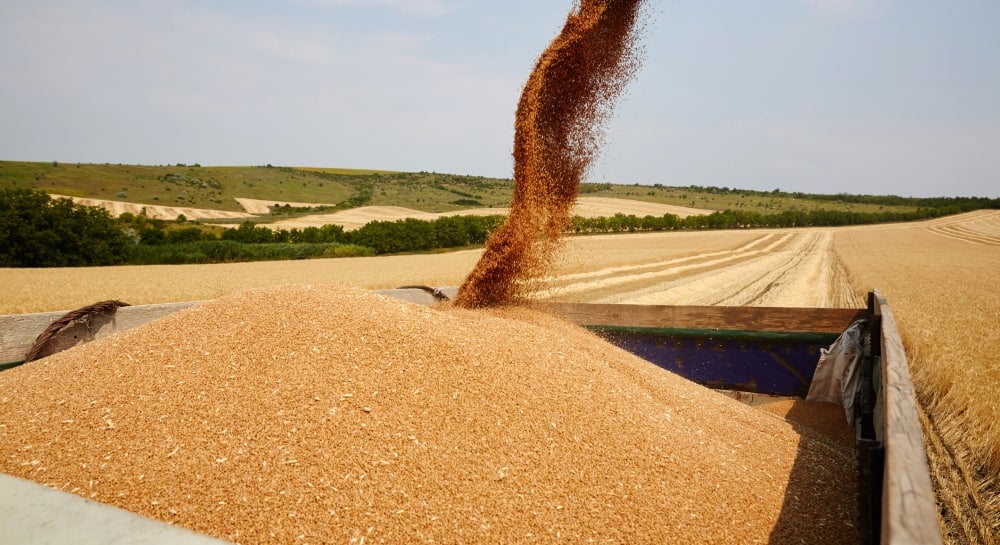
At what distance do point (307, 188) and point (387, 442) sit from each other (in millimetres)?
73070

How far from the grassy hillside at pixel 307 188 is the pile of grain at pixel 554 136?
48207mm

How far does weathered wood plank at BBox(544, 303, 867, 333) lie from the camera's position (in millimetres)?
3624

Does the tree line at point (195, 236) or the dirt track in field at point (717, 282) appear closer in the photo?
the dirt track in field at point (717, 282)

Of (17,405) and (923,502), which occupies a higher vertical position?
(923,502)

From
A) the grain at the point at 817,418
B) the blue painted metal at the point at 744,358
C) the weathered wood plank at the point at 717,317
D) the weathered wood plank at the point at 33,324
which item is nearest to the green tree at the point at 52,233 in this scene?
the weathered wood plank at the point at 33,324

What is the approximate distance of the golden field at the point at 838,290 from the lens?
3258 millimetres

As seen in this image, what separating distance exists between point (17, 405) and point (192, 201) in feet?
194

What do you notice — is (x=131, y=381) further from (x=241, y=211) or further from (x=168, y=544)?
(x=241, y=211)

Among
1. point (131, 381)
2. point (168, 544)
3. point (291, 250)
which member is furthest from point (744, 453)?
point (291, 250)

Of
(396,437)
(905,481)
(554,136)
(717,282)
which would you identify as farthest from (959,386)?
(717,282)

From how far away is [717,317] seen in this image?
3.82m

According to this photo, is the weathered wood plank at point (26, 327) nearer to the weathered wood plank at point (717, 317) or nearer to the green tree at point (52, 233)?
the weathered wood plank at point (717, 317)

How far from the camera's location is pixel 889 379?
6.03 feet

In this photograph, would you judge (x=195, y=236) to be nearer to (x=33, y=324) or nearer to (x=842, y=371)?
(x=33, y=324)
